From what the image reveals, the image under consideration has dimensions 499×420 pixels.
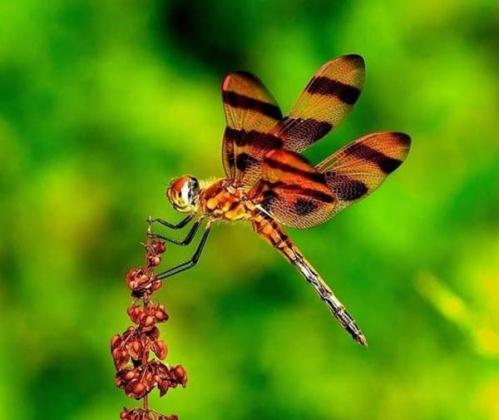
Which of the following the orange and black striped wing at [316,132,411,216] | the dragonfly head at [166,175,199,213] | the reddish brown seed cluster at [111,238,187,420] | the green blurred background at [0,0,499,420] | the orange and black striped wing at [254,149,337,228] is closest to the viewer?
the reddish brown seed cluster at [111,238,187,420]

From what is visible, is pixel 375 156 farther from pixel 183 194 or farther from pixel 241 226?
pixel 241 226

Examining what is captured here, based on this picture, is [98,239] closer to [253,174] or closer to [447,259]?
[447,259]

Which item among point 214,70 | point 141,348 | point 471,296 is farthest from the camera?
point 214,70

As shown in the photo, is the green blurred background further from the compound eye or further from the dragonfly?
the compound eye

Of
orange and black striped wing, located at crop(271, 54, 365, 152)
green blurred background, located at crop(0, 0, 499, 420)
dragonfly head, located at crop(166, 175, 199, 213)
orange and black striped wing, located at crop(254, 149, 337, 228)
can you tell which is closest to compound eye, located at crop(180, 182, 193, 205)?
dragonfly head, located at crop(166, 175, 199, 213)

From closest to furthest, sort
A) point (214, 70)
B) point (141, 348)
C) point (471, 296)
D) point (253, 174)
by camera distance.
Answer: point (141, 348) < point (253, 174) < point (471, 296) < point (214, 70)

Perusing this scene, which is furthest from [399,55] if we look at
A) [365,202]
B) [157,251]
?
[157,251]
